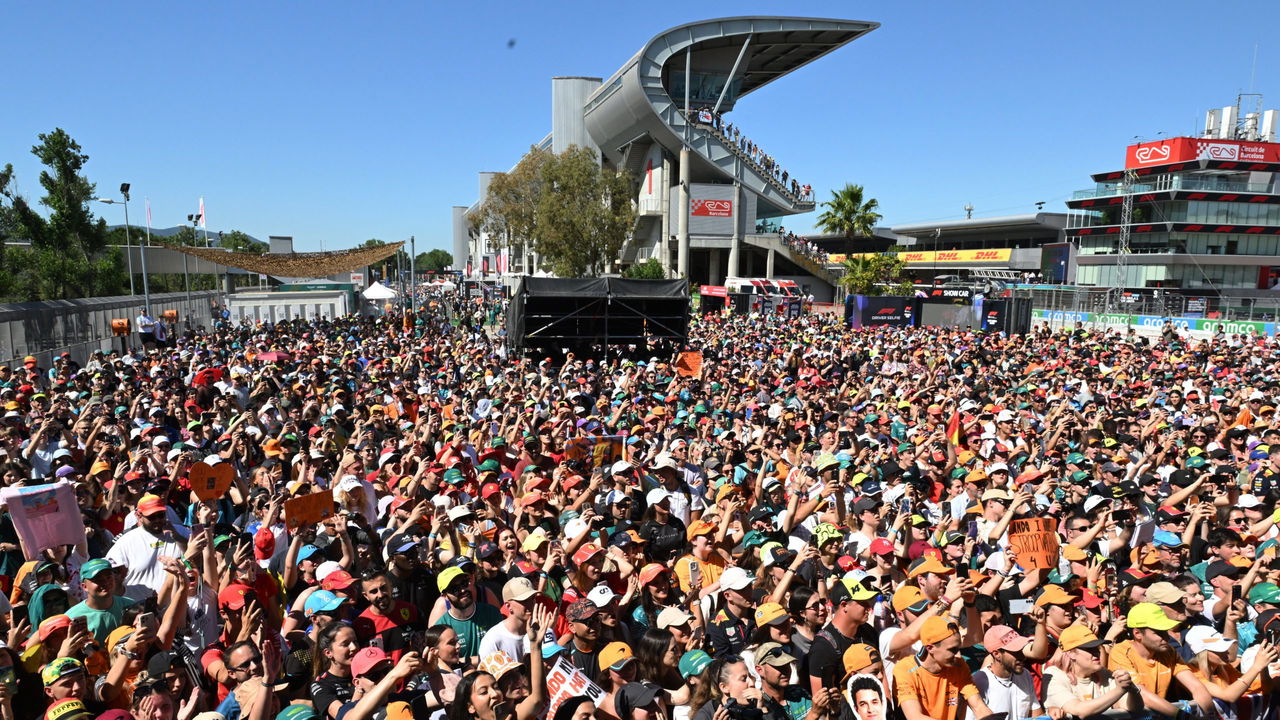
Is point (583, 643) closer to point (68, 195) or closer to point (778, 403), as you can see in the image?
point (778, 403)

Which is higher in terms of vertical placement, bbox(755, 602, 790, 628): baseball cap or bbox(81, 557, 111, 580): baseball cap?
bbox(81, 557, 111, 580): baseball cap

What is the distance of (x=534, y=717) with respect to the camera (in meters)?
3.42

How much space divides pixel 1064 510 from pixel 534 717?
503 cm

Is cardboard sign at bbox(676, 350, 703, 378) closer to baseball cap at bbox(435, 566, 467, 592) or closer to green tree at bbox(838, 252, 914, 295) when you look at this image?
baseball cap at bbox(435, 566, 467, 592)

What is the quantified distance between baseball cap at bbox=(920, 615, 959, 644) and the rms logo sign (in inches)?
2006

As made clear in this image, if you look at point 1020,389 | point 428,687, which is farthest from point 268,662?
point 1020,389

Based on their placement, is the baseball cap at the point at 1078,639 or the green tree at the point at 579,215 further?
the green tree at the point at 579,215

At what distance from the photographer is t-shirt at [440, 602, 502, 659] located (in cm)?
416

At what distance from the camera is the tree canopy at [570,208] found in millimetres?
45812

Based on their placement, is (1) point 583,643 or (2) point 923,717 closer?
(2) point 923,717

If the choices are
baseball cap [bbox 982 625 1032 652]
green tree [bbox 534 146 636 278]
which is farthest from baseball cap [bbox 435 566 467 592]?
green tree [bbox 534 146 636 278]

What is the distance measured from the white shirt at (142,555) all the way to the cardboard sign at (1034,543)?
5586mm

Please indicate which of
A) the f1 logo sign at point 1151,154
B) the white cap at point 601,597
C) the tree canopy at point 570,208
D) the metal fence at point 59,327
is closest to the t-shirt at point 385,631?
the white cap at point 601,597

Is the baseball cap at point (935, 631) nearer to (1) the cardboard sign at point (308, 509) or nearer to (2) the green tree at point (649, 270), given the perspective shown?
(1) the cardboard sign at point (308, 509)
